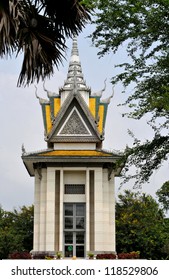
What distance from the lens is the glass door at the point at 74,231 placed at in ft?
80.7

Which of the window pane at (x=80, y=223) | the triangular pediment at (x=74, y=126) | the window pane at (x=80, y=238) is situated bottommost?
the window pane at (x=80, y=238)

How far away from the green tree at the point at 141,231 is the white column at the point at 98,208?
1321 centimetres

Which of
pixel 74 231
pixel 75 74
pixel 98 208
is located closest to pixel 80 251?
pixel 74 231

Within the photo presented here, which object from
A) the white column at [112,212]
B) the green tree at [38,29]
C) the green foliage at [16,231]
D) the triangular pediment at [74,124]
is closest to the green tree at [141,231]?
the green foliage at [16,231]

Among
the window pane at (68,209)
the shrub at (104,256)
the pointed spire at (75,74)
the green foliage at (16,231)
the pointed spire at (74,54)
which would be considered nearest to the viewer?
the shrub at (104,256)

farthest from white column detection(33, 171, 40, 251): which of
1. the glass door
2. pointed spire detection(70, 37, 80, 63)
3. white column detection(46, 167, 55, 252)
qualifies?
pointed spire detection(70, 37, 80, 63)

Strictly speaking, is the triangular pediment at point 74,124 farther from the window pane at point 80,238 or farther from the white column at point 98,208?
the window pane at point 80,238

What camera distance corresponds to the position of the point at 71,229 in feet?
81.4

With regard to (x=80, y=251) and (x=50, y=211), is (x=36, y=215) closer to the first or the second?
(x=50, y=211)

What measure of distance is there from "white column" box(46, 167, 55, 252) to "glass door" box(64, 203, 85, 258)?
2.29 ft

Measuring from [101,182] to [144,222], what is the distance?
48.7 ft

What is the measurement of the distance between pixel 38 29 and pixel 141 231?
104 ft

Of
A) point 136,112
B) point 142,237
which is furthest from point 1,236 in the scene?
point 136,112

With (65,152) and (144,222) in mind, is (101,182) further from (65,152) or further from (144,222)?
(144,222)
